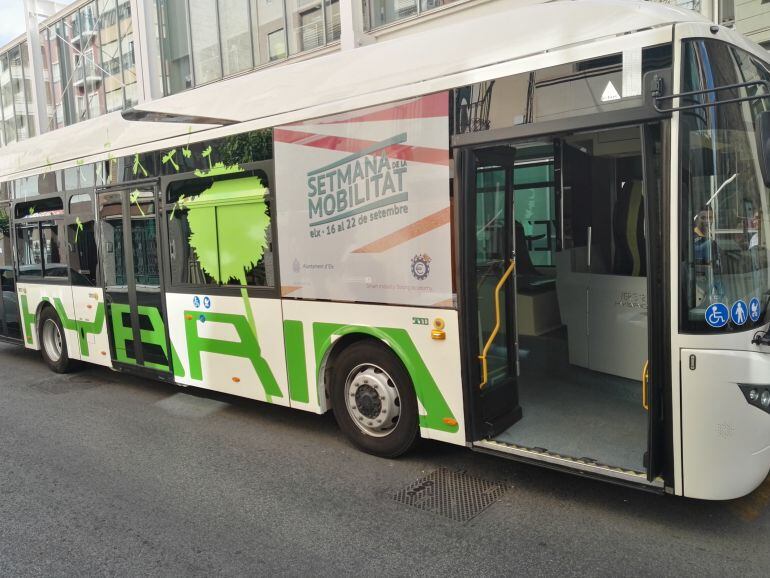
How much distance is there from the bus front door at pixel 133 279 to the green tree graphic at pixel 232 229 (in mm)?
762

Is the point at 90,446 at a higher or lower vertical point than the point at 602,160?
lower

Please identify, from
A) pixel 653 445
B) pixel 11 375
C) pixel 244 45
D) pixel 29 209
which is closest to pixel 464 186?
pixel 653 445

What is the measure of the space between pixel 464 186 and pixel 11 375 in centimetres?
771

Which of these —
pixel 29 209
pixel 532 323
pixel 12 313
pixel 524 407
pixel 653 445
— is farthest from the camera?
pixel 12 313

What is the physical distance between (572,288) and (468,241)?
275cm

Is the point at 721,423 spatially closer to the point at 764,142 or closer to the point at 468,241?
the point at 764,142

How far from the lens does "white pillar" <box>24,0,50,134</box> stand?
24723 millimetres

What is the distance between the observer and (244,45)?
56.0 ft

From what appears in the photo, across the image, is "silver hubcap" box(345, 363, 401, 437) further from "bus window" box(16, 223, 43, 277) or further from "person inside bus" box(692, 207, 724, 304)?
"bus window" box(16, 223, 43, 277)

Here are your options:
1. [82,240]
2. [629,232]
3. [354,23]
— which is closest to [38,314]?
[82,240]

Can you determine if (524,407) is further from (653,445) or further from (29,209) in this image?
(29,209)

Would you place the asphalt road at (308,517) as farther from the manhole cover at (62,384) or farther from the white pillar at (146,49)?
the white pillar at (146,49)

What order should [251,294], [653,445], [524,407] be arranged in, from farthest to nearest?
[251,294], [524,407], [653,445]

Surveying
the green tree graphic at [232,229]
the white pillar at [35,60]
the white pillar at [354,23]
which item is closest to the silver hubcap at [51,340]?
the green tree graphic at [232,229]
